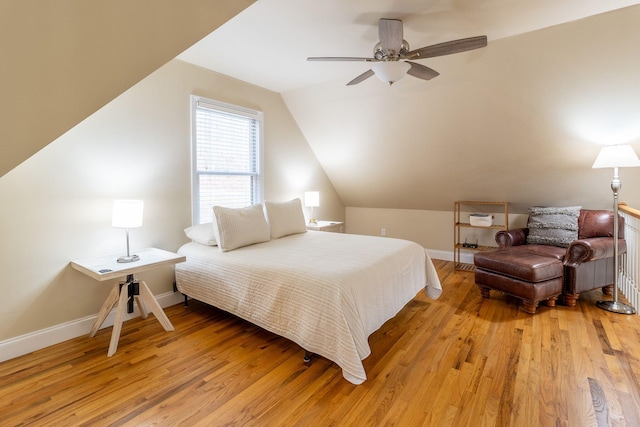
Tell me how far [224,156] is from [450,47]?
8.50 feet

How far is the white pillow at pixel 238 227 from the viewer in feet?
9.93

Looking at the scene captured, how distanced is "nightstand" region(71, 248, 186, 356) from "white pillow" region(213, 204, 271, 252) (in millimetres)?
430

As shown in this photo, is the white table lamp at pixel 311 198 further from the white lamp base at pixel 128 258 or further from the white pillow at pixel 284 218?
the white lamp base at pixel 128 258

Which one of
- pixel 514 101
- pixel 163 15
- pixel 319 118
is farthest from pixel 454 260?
pixel 163 15

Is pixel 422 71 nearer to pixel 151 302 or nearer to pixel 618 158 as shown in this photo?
pixel 618 158

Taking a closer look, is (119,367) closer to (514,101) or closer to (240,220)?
(240,220)

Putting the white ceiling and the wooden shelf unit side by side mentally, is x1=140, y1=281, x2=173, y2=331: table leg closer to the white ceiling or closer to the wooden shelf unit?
the white ceiling

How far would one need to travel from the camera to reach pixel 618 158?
9.45ft

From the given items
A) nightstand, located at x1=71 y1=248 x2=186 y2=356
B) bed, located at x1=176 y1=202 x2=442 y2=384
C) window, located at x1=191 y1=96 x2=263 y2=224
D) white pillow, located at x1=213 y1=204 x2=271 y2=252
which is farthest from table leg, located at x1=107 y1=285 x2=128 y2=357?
window, located at x1=191 y1=96 x2=263 y2=224

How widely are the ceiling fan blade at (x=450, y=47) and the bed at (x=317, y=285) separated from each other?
1554 mm

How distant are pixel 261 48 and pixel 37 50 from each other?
7.24 feet

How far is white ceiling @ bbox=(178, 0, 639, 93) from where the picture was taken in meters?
2.25

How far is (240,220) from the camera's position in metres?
3.20

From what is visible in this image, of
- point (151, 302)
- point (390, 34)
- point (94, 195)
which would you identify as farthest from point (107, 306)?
point (390, 34)
